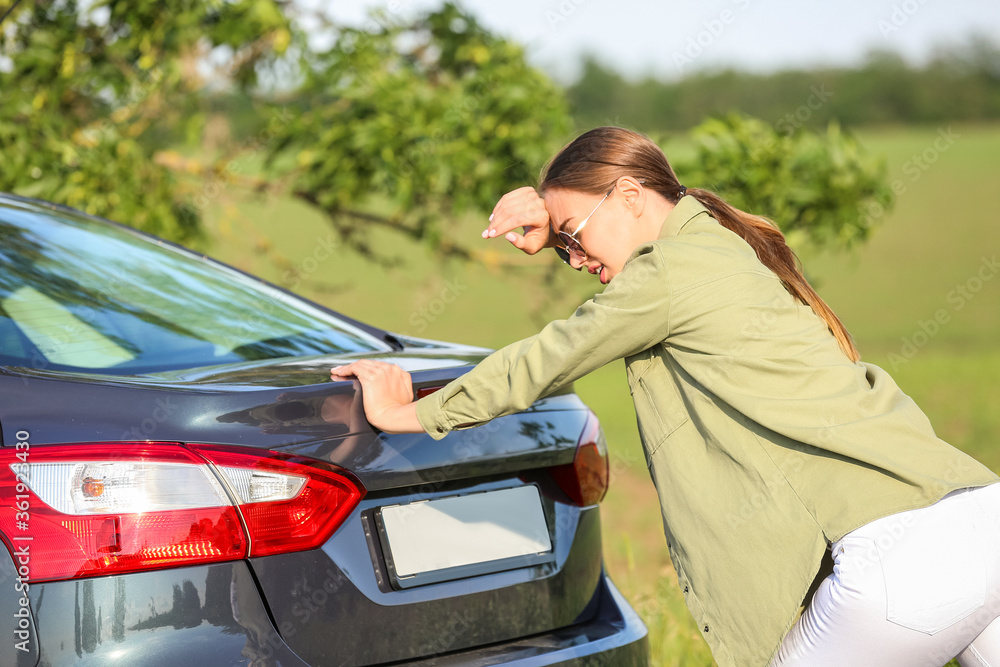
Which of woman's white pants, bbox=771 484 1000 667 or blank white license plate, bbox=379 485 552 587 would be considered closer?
woman's white pants, bbox=771 484 1000 667

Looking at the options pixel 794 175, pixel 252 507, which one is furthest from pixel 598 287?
pixel 252 507

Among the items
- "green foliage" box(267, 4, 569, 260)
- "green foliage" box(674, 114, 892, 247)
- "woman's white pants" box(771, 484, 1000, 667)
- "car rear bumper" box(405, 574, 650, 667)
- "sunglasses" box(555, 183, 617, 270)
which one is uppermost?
"green foliage" box(267, 4, 569, 260)

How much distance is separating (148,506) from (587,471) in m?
0.99

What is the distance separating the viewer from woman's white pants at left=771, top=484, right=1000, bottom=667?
1536 millimetres

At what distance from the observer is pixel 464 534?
1934 mm

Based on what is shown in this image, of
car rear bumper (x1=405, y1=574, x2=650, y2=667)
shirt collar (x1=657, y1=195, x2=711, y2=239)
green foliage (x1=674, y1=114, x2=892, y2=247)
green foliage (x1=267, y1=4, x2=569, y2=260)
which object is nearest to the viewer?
shirt collar (x1=657, y1=195, x2=711, y2=239)

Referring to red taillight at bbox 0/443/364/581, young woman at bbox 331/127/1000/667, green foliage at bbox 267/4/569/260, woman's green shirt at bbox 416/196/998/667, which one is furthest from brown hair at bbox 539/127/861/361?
green foliage at bbox 267/4/569/260

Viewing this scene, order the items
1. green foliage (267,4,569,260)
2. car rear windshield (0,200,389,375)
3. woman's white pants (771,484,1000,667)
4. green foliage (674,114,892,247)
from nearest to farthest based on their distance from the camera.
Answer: woman's white pants (771,484,1000,667) → car rear windshield (0,200,389,375) → green foliage (674,114,892,247) → green foliage (267,4,569,260)

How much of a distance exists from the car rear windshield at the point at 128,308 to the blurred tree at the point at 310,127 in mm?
1939

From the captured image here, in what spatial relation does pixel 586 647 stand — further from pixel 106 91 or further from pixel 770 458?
pixel 106 91

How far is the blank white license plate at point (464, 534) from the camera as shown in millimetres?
1839

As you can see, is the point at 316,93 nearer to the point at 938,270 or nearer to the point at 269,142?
the point at 269,142

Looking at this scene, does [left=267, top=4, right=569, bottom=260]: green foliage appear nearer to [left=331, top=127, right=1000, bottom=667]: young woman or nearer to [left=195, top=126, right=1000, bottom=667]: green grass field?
[left=195, top=126, right=1000, bottom=667]: green grass field

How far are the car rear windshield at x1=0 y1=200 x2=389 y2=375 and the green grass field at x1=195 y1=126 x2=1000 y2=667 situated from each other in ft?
5.58
